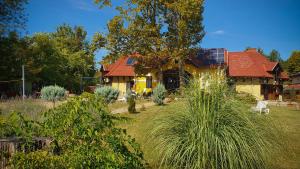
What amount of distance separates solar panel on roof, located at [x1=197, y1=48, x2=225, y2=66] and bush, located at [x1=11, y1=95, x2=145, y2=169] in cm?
3296

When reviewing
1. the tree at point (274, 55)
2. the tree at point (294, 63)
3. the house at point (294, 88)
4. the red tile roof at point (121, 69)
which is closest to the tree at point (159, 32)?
the red tile roof at point (121, 69)

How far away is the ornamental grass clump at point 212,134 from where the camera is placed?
5.11 meters

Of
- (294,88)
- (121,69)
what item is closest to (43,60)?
(121,69)

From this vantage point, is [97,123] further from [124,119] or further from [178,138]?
[178,138]

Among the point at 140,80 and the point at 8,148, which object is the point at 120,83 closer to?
the point at 140,80

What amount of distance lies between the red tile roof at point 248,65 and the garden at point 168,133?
2969 cm

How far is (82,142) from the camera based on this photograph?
387cm

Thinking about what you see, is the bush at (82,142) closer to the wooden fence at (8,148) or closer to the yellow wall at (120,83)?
the wooden fence at (8,148)

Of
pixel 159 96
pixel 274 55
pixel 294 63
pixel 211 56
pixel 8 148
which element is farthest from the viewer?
pixel 274 55

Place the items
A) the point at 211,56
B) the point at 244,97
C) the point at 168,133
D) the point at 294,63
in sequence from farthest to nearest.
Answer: the point at 294,63 < the point at 211,56 < the point at 244,97 < the point at 168,133

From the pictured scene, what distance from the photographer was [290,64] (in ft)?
245

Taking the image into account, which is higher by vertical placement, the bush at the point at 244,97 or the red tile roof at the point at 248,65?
the red tile roof at the point at 248,65

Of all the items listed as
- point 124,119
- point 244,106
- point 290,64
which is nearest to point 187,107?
point 244,106

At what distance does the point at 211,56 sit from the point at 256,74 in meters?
6.28
